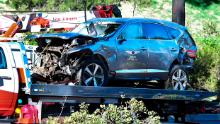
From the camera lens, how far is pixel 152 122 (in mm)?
9258

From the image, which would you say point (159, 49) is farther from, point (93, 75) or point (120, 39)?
point (93, 75)

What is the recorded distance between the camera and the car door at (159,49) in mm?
13523

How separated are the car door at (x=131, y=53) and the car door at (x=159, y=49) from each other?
0.18 m

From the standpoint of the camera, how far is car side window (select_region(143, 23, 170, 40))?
1362 centimetres

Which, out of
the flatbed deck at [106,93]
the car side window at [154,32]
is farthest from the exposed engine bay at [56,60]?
the car side window at [154,32]

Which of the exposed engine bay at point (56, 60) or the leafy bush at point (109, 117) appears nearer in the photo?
the leafy bush at point (109, 117)

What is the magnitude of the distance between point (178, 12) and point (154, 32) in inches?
262

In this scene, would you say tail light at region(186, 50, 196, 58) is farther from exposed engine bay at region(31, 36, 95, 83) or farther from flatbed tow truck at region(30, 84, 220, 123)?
exposed engine bay at region(31, 36, 95, 83)

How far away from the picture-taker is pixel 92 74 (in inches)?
483

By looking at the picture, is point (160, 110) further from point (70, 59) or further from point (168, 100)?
point (70, 59)

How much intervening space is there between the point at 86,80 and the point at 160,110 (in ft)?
8.18

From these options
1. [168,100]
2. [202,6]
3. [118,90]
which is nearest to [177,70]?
[168,100]

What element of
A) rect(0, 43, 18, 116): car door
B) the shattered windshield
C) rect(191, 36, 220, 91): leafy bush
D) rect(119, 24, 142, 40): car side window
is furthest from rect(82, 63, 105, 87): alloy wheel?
rect(191, 36, 220, 91): leafy bush

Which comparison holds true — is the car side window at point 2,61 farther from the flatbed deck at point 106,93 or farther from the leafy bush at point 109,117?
the leafy bush at point 109,117
